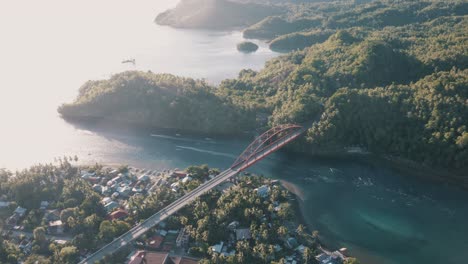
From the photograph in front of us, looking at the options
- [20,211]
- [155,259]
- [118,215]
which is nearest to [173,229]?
[155,259]

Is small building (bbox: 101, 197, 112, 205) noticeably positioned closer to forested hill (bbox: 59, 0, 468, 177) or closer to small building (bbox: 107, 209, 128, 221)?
small building (bbox: 107, 209, 128, 221)

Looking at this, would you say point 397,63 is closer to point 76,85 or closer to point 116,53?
point 76,85

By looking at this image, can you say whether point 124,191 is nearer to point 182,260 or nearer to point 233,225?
point 182,260

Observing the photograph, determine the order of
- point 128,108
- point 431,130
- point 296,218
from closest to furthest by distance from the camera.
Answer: point 296,218 < point 431,130 < point 128,108

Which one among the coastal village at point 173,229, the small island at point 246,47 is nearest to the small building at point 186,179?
the coastal village at point 173,229

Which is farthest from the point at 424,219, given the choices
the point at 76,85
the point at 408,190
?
the point at 76,85

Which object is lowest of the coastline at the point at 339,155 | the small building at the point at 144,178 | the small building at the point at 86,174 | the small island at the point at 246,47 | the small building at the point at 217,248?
the small building at the point at 217,248

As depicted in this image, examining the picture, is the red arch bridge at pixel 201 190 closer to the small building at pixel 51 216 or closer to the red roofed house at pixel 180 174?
the red roofed house at pixel 180 174
